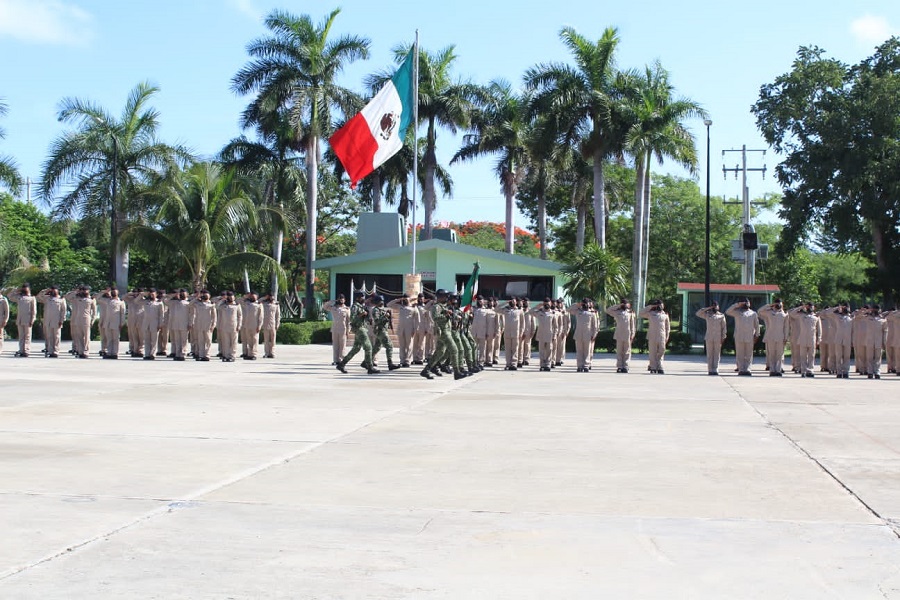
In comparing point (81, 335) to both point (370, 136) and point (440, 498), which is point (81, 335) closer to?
point (370, 136)

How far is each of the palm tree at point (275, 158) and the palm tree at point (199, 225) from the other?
456 centimetres

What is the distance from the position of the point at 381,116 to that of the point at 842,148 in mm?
17160

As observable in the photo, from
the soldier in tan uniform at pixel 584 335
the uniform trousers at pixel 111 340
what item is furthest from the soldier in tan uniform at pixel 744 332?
the uniform trousers at pixel 111 340

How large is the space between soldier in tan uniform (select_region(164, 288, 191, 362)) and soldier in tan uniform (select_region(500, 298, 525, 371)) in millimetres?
7619

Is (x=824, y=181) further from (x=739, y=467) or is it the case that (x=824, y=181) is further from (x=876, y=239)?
(x=739, y=467)

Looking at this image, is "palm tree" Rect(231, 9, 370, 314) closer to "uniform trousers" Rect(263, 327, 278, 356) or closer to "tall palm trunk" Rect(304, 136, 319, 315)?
"tall palm trunk" Rect(304, 136, 319, 315)

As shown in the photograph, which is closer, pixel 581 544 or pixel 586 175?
pixel 581 544

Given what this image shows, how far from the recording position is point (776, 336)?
24.1 metres

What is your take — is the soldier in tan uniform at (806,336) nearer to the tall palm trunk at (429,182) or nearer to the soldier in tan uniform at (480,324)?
the soldier in tan uniform at (480,324)

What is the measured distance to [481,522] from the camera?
24.0 ft

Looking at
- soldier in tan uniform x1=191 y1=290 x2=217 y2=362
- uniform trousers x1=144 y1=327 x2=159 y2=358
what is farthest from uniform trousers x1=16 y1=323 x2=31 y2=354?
soldier in tan uniform x1=191 y1=290 x2=217 y2=362

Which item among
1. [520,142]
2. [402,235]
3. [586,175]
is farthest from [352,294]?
[586,175]

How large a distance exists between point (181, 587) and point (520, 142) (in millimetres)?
44161

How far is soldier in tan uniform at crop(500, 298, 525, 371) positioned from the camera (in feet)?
80.8
